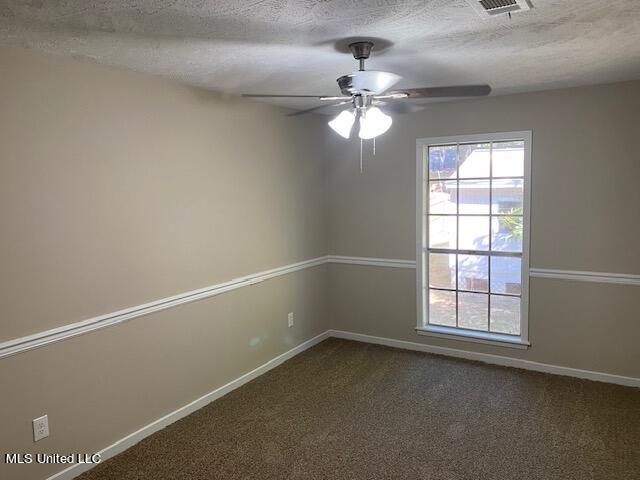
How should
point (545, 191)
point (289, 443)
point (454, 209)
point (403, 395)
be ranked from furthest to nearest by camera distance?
1. point (454, 209)
2. point (545, 191)
3. point (403, 395)
4. point (289, 443)

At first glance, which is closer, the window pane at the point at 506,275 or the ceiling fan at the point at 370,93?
the ceiling fan at the point at 370,93

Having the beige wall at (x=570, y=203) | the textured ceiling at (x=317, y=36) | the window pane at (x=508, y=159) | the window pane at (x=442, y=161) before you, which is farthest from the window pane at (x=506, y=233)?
the textured ceiling at (x=317, y=36)

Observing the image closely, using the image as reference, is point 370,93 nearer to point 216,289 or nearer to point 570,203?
point 216,289

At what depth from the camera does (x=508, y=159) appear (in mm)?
4051

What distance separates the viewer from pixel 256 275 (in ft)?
13.1

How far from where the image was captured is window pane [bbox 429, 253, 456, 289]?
4430 mm

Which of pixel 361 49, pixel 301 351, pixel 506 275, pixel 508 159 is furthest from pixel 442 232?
pixel 361 49

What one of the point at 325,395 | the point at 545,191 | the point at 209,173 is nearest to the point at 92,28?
the point at 209,173

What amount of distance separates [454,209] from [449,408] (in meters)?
1.77

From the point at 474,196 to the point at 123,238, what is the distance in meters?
2.89

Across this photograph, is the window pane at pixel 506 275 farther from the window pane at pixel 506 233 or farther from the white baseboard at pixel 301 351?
the white baseboard at pixel 301 351

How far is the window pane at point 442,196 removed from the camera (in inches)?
171

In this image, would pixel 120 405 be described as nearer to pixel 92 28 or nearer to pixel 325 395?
pixel 325 395

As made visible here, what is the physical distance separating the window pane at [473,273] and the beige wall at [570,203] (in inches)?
16.0
